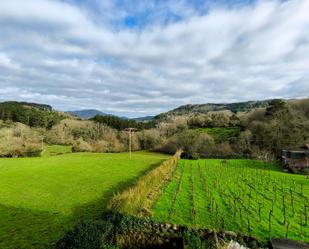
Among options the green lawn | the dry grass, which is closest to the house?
the green lawn

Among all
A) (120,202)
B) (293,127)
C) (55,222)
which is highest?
(293,127)

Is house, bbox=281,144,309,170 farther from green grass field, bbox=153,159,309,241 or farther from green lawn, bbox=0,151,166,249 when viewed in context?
green lawn, bbox=0,151,166,249

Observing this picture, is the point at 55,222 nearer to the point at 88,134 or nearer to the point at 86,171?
the point at 86,171

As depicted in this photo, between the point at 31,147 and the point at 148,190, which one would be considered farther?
the point at 31,147

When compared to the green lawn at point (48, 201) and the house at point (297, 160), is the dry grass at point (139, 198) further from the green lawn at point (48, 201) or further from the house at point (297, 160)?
the house at point (297, 160)

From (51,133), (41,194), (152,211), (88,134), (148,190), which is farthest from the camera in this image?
(88,134)

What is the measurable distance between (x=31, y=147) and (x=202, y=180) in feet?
137

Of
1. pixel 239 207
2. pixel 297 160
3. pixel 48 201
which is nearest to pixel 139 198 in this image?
pixel 239 207

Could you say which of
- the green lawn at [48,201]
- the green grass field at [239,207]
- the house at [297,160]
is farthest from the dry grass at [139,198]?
the house at [297,160]

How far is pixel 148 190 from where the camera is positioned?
1459 cm

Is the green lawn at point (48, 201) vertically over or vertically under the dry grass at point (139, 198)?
under

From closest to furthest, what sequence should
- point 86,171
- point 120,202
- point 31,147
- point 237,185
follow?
1. point 120,202
2. point 237,185
3. point 86,171
4. point 31,147

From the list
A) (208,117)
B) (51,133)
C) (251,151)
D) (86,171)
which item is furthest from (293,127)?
(51,133)

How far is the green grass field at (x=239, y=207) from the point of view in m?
10.5
